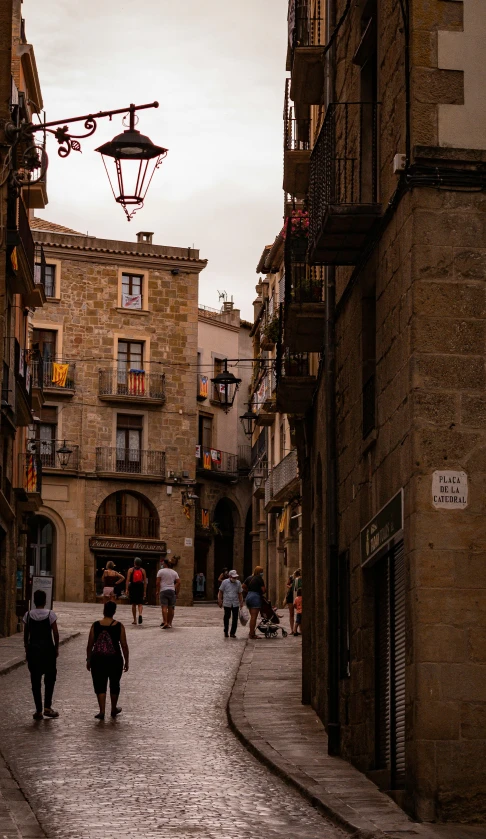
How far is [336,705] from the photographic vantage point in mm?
15352

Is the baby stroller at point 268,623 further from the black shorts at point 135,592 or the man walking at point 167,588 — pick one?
the black shorts at point 135,592

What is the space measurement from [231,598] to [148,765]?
16.7m

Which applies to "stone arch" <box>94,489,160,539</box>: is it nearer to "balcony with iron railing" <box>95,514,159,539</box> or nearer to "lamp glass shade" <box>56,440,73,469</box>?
"balcony with iron railing" <box>95,514,159,539</box>

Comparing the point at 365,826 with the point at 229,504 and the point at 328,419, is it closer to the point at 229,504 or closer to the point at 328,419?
the point at 328,419

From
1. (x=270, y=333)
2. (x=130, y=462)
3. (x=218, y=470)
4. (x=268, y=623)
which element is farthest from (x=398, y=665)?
(x=218, y=470)

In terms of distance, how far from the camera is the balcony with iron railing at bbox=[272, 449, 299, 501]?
4844 centimetres

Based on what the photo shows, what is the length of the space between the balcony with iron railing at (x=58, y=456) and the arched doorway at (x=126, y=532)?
1901 millimetres

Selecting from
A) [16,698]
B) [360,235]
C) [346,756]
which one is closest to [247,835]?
[346,756]

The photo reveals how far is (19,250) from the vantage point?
31.4 m

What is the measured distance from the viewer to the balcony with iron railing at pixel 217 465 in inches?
2485

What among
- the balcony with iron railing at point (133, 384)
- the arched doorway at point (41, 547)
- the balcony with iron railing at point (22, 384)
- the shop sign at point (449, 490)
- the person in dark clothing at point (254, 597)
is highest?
the balcony with iron railing at point (133, 384)

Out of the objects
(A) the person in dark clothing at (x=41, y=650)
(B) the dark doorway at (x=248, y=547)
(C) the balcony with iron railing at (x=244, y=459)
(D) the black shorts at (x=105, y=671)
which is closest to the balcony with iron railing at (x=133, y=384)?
(C) the balcony with iron railing at (x=244, y=459)

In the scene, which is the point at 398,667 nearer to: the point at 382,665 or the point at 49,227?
the point at 382,665

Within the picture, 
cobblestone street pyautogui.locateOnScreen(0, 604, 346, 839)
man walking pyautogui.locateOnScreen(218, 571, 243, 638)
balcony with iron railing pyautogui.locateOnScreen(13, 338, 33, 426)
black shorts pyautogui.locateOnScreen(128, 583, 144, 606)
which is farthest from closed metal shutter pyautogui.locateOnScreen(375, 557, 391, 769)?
black shorts pyautogui.locateOnScreen(128, 583, 144, 606)
